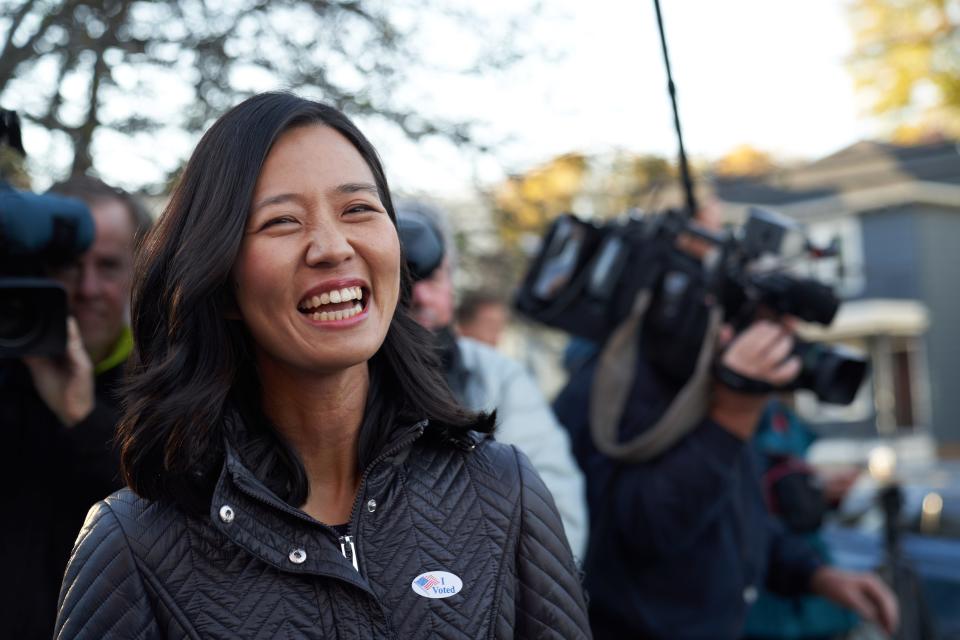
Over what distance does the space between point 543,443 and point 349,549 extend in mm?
1482

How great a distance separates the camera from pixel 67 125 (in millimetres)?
4258

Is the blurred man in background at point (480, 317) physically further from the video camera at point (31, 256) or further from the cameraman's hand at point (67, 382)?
the video camera at point (31, 256)

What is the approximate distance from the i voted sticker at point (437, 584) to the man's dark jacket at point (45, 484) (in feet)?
3.88

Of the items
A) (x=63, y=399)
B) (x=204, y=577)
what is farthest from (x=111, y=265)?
(x=204, y=577)

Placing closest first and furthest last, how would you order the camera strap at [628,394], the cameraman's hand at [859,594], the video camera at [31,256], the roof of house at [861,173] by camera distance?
the video camera at [31,256] < the camera strap at [628,394] < the cameraman's hand at [859,594] < the roof of house at [861,173]

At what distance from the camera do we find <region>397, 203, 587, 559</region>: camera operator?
312 centimetres

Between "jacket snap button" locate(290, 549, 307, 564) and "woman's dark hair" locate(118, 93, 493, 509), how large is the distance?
5.5 inches

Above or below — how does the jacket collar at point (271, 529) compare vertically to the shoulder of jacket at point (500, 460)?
above

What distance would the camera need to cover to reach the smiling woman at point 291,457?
5.59ft

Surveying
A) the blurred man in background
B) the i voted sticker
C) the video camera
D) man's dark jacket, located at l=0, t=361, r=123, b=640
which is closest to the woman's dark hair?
the i voted sticker

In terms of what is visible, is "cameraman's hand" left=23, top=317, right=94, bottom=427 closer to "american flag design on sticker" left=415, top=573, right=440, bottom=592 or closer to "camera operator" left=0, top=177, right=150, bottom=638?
"camera operator" left=0, top=177, right=150, bottom=638

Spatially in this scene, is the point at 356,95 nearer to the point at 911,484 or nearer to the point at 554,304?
the point at 554,304

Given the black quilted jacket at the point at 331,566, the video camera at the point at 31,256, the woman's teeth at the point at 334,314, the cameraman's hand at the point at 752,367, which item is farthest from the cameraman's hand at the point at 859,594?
the woman's teeth at the point at 334,314

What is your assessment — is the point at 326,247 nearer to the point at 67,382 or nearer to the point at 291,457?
the point at 291,457
